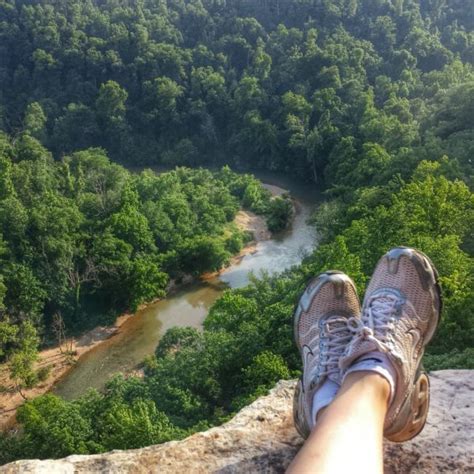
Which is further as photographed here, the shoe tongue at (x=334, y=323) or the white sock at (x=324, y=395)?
the shoe tongue at (x=334, y=323)

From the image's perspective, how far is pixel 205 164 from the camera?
40.5 meters

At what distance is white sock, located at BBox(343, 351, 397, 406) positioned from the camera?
132 inches

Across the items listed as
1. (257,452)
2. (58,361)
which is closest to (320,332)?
(257,452)

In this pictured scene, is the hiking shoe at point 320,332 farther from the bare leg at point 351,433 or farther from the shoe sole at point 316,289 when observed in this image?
the bare leg at point 351,433

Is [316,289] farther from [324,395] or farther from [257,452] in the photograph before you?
[257,452]

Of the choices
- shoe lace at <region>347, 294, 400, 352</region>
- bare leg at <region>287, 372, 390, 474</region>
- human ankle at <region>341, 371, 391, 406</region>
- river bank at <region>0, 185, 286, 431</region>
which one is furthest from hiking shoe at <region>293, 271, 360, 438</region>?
river bank at <region>0, 185, 286, 431</region>

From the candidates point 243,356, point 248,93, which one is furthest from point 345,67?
point 243,356

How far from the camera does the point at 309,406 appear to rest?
365cm

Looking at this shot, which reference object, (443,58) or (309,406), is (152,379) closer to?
(309,406)

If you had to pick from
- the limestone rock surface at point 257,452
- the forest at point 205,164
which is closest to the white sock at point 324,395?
the limestone rock surface at point 257,452

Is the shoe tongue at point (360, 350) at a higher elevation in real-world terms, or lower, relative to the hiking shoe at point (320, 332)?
higher

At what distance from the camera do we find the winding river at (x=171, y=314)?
1944cm

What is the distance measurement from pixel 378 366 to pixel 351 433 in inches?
28.9

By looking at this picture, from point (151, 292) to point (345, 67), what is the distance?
25407 mm
